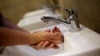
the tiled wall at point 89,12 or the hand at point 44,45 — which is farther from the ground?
the tiled wall at point 89,12

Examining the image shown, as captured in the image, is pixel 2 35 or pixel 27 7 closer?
pixel 2 35

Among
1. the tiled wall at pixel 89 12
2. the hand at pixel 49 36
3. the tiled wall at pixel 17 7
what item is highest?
the tiled wall at pixel 17 7

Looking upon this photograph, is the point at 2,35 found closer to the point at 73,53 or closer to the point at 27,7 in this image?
the point at 73,53

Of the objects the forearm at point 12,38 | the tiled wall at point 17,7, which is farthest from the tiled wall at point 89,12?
the tiled wall at point 17,7

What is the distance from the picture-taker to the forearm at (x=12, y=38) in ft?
2.01

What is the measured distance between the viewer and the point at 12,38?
0.63 meters

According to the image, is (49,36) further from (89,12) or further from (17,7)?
(17,7)

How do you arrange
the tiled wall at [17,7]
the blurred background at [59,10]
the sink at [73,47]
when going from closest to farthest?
the sink at [73,47], the blurred background at [59,10], the tiled wall at [17,7]

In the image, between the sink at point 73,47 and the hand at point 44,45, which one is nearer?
the sink at point 73,47

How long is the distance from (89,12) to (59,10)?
0.48 m

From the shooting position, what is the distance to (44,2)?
1.15 m

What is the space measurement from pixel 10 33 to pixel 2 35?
0.03m

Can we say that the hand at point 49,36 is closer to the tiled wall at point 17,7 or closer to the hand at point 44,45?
the hand at point 44,45

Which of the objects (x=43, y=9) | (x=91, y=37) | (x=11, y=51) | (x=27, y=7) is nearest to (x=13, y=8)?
(x=27, y=7)
